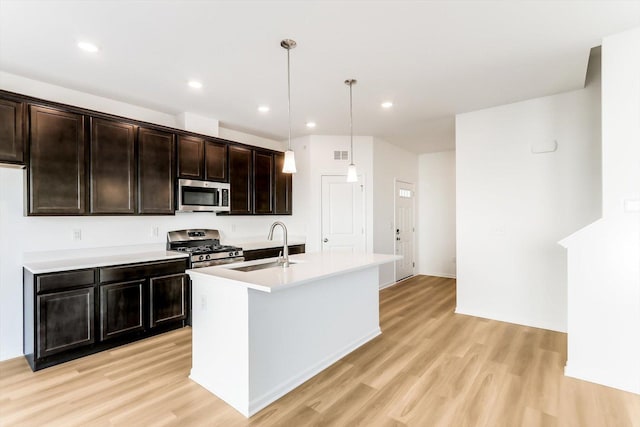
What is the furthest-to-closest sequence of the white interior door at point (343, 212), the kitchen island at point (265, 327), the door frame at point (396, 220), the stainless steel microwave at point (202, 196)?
the door frame at point (396, 220) < the white interior door at point (343, 212) < the stainless steel microwave at point (202, 196) < the kitchen island at point (265, 327)

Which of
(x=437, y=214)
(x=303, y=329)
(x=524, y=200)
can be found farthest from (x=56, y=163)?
(x=437, y=214)

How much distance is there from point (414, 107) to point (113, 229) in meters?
3.98

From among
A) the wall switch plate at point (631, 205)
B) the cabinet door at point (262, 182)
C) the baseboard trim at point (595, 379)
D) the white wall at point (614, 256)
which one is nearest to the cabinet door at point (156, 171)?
the cabinet door at point (262, 182)

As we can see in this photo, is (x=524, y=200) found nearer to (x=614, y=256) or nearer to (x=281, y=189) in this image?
(x=614, y=256)

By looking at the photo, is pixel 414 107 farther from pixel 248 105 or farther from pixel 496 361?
pixel 496 361

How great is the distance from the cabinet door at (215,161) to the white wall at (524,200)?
3318 millimetres

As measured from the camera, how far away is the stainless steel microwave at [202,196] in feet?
13.2

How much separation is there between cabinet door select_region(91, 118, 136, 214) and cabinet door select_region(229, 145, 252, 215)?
137 centimetres

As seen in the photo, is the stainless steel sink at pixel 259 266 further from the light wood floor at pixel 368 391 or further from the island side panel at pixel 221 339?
the light wood floor at pixel 368 391

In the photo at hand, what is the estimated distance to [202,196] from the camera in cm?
426

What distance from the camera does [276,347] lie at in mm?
2402

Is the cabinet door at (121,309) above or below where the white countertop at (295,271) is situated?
below

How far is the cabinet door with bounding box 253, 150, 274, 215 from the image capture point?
501 centimetres

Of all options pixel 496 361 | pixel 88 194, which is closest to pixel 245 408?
pixel 496 361
